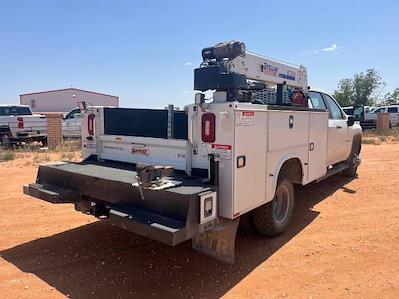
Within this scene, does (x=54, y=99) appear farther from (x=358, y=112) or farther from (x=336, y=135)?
(x=336, y=135)

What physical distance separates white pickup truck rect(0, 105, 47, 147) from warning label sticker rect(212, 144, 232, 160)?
1508 centimetres

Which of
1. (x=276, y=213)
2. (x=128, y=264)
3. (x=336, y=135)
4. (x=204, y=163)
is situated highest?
(x=336, y=135)

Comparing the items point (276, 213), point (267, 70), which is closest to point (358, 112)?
point (267, 70)

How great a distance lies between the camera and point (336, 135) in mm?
6973

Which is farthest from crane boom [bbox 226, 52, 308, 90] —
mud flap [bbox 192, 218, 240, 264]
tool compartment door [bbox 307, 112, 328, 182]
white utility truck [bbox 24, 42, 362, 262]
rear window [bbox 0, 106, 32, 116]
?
rear window [bbox 0, 106, 32, 116]

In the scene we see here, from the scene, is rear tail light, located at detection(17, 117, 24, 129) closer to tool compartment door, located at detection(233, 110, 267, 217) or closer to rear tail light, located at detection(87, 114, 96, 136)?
rear tail light, located at detection(87, 114, 96, 136)

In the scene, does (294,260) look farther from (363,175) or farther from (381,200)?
(363,175)

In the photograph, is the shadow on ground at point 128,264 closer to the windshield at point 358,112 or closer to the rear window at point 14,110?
the windshield at point 358,112

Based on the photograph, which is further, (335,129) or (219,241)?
(335,129)

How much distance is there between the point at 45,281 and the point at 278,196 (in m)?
2.90

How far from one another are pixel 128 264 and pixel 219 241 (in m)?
1.16

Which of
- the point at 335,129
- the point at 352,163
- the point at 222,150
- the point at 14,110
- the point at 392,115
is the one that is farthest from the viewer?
the point at 392,115

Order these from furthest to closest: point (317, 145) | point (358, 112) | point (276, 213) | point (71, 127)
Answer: point (71, 127) → point (358, 112) → point (317, 145) → point (276, 213)

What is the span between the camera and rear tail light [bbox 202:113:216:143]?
12.0ft
